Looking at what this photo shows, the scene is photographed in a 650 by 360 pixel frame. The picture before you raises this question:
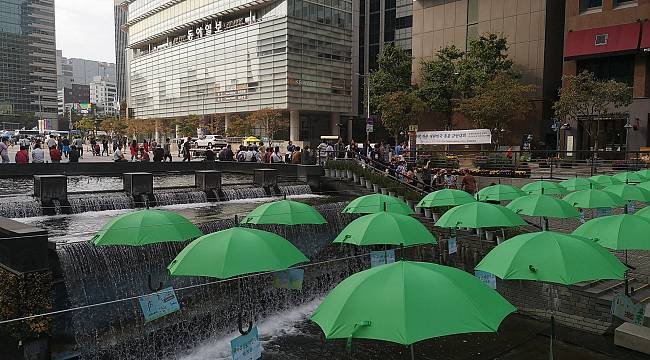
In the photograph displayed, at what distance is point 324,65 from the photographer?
79750 mm

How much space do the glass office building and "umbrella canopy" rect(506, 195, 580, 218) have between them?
6212 centimetres

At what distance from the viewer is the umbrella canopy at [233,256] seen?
719cm

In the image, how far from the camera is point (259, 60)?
7700 cm

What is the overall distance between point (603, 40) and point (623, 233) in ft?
128

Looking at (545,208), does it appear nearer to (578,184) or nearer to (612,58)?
(578,184)

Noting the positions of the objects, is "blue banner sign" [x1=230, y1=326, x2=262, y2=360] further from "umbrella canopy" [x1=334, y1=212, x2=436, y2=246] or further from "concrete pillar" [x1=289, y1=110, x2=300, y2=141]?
"concrete pillar" [x1=289, y1=110, x2=300, y2=141]

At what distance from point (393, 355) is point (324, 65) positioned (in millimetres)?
73197

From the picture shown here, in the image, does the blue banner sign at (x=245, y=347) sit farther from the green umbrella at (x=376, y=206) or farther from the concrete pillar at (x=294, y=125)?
the concrete pillar at (x=294, y=125)

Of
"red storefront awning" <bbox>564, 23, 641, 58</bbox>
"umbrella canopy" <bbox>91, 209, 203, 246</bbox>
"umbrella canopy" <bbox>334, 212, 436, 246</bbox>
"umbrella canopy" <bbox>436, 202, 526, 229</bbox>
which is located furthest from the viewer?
"red storefront awning" <bbox>564, 23, 641, 58</bbox>

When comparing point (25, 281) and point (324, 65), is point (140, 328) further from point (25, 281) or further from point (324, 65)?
point (324, 65)

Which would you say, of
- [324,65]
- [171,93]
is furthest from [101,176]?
[171,93]

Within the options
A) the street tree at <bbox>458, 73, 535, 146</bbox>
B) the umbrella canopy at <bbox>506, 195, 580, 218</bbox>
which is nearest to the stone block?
the umbrella canopy at <bbox>506, 195, 580, 218</bbox>

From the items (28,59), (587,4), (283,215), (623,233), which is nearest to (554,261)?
(623,233)

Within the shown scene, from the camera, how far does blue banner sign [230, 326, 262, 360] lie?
5.88m
